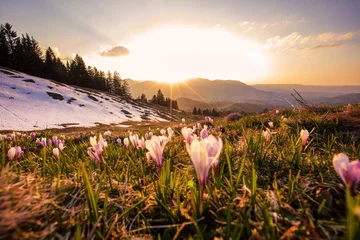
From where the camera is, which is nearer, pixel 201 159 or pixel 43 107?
pixel 201 159

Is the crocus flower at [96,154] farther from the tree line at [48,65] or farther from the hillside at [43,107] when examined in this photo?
the tree line at [48,65]

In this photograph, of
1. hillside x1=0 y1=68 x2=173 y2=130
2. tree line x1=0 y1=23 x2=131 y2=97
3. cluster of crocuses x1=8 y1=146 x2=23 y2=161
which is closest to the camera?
cluster of crocuses x1=8 y1=146 x2=23 y2=161

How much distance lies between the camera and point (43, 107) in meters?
A: 48.3

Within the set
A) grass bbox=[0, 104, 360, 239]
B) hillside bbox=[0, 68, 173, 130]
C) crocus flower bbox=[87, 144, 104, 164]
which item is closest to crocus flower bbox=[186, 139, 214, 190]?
grass bbox=[0, 104, 360, 239]

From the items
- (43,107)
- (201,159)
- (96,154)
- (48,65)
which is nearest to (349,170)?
Answer: (201,159)

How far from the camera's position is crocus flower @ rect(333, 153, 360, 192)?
1313 millimetres

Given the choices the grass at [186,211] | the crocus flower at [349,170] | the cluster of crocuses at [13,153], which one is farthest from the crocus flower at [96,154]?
the crocus flower at [349,170]

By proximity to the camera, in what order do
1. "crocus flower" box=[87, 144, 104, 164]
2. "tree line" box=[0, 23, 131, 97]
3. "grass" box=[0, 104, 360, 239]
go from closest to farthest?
"grass" box=[0, 104, 360, 239] → "crocus flower" box=[87, 144, 104, 164] → "tree line" box=[0, 23, 131, 97]

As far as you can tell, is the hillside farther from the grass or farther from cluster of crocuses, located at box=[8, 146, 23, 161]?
the grass

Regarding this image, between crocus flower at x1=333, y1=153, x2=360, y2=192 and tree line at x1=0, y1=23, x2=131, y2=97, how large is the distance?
4182 inches

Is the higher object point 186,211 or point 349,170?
point 349,170

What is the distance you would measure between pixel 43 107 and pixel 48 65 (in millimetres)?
54898

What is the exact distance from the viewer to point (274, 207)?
5.05 ft

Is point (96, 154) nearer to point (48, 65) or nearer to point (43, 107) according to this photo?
point (43, 107)
